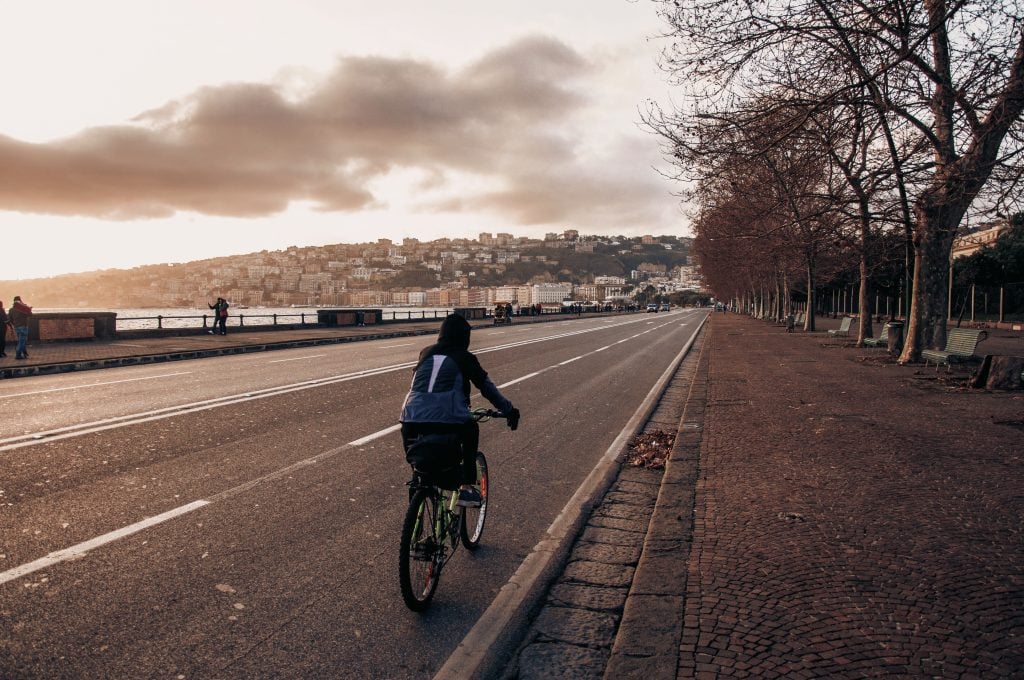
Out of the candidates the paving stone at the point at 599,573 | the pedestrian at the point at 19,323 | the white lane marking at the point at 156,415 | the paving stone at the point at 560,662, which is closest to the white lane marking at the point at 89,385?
the white lane marking at the point at 156,415

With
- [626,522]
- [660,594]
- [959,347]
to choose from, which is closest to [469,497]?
[660,594]

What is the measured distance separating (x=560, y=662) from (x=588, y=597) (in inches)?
31.3

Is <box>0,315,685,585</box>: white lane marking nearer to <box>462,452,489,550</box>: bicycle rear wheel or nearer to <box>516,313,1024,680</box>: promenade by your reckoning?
<box>462,452,489,550</box>: bicycle rear wheel

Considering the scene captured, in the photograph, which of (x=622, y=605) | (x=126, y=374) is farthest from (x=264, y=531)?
(x=126, y=374)

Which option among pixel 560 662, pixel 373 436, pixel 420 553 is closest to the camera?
pixel 560 662

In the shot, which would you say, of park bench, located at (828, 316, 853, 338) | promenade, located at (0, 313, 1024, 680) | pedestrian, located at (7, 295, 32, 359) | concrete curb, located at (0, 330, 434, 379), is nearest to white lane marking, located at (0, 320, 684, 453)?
Answer: promenade, located at (0, 313, 1024, 680)

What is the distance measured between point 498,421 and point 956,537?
20.7 ft

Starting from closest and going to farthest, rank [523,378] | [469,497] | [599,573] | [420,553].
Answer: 1. [420,553]
2. [469,497]
3. [599,573]
4. [523,378]

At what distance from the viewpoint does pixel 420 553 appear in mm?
3838

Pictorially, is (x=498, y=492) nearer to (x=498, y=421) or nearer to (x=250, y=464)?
(x=250, y=464)

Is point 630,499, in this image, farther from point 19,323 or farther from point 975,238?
point 975,238

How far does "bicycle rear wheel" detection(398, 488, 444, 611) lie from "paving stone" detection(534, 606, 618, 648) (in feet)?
2.24

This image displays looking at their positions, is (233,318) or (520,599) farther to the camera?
(233,318)

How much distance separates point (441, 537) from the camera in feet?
13.4
